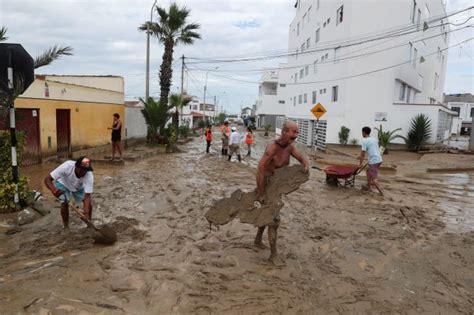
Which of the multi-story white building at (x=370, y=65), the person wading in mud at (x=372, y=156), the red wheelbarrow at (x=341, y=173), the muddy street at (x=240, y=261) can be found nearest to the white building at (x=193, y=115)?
the multi-story white building at (x=370, y=65)

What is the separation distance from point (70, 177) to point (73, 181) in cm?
8

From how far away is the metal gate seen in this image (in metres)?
13.4

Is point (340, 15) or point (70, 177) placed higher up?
point (340, 15)

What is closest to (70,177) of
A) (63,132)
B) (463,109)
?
(63,132)

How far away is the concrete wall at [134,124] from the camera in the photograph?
65.1ft

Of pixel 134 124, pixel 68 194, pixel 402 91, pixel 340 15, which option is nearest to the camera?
pixel 68 194

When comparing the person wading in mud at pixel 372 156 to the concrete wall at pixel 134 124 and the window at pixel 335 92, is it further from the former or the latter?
the window at pixel 335 92

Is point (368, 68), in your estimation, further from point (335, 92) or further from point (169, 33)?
point (169, 33)

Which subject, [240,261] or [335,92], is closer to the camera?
[240,261]

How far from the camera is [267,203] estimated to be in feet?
16.1

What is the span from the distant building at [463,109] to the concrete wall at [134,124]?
44.8 meters

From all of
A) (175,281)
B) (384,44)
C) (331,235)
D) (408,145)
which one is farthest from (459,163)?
(175,281)

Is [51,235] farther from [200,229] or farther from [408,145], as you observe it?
[408,145]

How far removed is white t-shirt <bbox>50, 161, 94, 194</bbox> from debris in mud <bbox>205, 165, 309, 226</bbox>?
6.17 feet
